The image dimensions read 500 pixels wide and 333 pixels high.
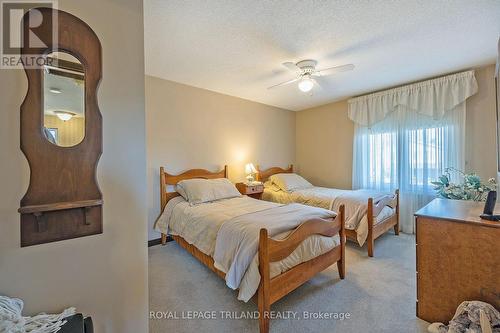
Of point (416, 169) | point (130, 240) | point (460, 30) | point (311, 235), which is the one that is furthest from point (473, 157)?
point (130, 240)

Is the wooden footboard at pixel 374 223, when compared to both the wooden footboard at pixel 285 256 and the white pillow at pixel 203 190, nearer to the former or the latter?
the wooden footboard at pixel 285 256

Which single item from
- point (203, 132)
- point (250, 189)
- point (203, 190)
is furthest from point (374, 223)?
point (203, 132)

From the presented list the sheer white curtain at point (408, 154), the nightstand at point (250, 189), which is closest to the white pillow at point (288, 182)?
the nightstand at point (250, 189)

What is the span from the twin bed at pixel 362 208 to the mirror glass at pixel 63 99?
305 centimetres

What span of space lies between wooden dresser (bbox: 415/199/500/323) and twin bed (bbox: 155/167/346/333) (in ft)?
2.45

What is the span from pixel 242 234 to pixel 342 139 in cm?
358

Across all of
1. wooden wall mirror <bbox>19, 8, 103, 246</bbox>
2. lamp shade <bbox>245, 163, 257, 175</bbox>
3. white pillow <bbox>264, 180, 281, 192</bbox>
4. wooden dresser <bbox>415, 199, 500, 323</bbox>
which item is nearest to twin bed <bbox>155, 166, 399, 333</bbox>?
white pillow <bbox>264, 180, 281, 192</bbox>

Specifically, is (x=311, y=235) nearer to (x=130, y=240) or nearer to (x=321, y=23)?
(x=130, y=240)

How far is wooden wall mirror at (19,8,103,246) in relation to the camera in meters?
1.01

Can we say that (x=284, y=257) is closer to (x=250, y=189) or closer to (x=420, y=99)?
(x=250, y=189)

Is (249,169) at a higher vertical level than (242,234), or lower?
higher

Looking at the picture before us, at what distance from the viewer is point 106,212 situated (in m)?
1.19

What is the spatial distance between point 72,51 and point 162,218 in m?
2.50

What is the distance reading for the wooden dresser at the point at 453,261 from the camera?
1433 mm
